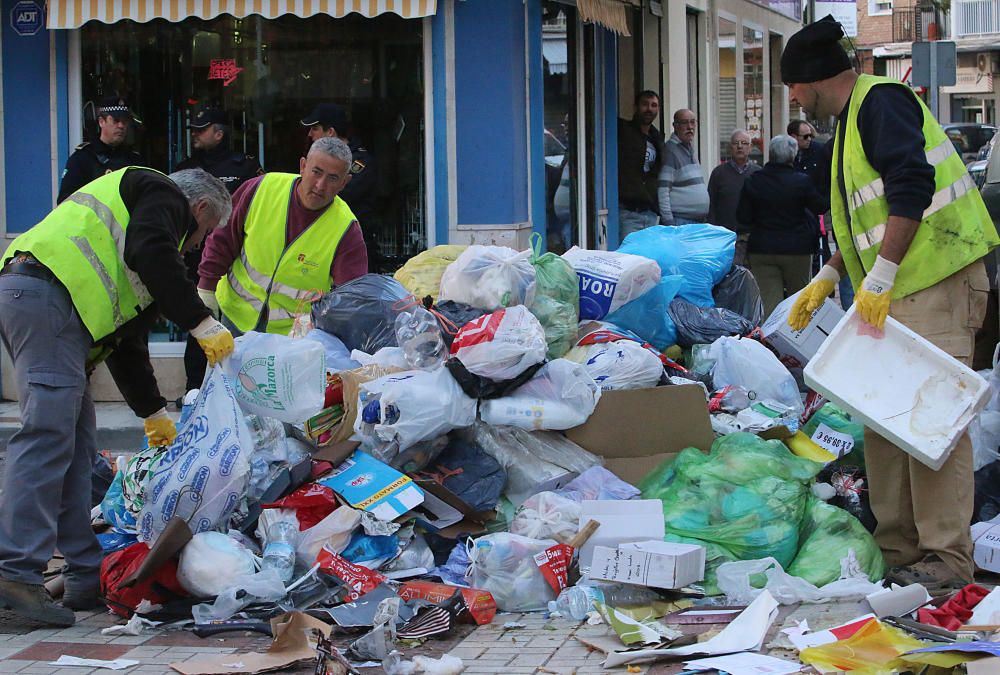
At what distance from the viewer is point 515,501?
17.0ft

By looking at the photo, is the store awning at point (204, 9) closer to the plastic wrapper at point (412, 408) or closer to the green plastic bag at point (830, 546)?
the plastic wrapper at point (412, 408)

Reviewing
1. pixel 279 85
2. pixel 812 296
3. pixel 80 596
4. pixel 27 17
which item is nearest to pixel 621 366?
pixel 812 296

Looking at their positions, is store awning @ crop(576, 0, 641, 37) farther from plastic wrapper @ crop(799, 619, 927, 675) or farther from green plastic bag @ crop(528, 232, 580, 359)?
plastic wrapper @ crop(799, 619, 927, 675)

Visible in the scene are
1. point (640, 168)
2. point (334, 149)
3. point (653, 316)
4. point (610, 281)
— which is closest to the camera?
point (334, 149)

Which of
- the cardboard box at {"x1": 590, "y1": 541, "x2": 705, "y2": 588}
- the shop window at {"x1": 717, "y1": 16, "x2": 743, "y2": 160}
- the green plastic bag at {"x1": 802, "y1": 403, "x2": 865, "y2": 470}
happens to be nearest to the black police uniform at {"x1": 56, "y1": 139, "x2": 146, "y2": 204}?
the green plastic bag at {"x1": 802, "y1": 403, "x2": 865, "y2": 470}

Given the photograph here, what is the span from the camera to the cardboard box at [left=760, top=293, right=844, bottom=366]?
6098mm

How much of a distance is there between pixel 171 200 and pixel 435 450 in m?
1.42

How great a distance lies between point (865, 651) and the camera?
3.75 meters

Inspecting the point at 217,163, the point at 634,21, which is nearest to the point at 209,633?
the point at 217,163

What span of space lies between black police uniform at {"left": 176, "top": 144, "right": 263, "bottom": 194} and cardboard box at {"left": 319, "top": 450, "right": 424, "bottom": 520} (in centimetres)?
387

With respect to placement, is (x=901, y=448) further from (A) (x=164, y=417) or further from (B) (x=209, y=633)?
(A) (x=164, y=417)

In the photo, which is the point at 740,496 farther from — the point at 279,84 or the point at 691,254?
the point at 279,84

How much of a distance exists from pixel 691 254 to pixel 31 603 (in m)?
3.93

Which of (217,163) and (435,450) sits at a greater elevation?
(217,163)
